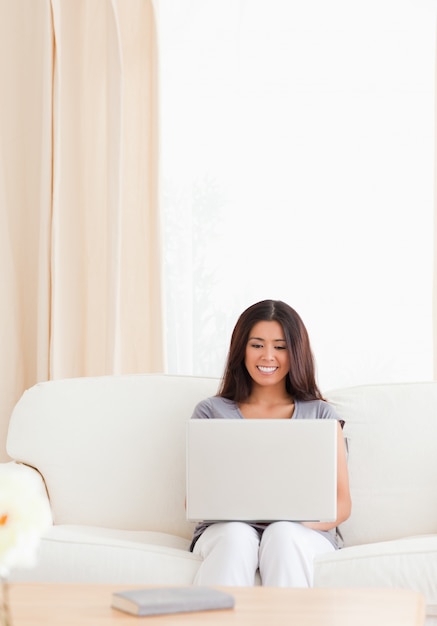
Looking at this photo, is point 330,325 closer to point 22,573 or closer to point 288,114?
point 288,114

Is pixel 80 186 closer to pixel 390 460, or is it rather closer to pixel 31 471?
pixel 31 471

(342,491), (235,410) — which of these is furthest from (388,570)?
(235,410)

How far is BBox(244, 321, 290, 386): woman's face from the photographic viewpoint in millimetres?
2809

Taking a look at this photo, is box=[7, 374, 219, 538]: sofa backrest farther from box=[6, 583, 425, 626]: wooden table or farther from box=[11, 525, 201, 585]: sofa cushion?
box=[6, 583, 425, 626]: wooden table

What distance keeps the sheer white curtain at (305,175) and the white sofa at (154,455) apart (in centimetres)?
60

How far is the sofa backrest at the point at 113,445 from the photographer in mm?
2840

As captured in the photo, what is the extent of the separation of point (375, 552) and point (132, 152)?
1857mm

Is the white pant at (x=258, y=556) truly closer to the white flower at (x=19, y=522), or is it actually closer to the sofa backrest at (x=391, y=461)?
the sofa backrest at (x=391, y=461)

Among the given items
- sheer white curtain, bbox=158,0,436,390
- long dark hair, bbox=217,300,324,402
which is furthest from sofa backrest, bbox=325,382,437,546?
sheer white curtain, bbox=158,0,436,390

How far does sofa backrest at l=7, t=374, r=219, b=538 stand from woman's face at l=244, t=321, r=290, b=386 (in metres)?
0.22

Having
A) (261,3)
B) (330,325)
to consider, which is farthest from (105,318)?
(261,3)

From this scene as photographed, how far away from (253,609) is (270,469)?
69cm

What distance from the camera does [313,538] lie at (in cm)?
243

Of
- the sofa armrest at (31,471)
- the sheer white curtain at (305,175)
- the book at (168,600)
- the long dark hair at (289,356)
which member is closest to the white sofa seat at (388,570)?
the long dark hair at (289,356)
